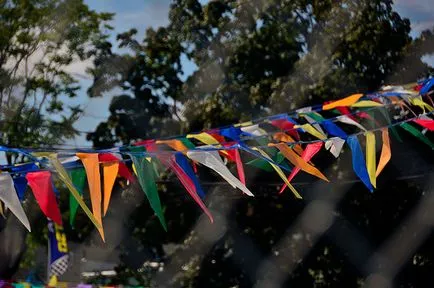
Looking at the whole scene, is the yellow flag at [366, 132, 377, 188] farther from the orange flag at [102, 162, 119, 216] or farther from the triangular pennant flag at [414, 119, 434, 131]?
the orange flag at [102, 162, 119, 216]

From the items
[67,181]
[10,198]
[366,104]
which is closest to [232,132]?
[366,104]

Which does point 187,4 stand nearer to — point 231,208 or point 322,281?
point 231,208

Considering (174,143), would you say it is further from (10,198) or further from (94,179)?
(10,198)

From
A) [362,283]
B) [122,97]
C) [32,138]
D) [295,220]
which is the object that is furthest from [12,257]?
[362,283]

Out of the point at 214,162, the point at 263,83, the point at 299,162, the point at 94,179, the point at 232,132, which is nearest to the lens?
the point at 94,179

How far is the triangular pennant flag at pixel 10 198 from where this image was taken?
319 centimetres

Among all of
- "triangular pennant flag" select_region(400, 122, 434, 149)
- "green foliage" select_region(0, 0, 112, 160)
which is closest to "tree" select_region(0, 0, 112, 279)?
"green foliage" select_region(0, 0, 112, 160)

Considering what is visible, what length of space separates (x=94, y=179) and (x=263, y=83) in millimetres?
6006

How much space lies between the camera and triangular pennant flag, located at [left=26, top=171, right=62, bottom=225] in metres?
3.53

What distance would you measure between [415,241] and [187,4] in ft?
13.7

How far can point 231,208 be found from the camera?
9172mm

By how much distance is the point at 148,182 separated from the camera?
3545mm

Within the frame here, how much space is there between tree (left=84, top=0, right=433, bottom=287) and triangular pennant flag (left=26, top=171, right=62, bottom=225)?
497 centimetres

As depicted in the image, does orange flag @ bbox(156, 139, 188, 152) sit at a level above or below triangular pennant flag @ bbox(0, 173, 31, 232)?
above
